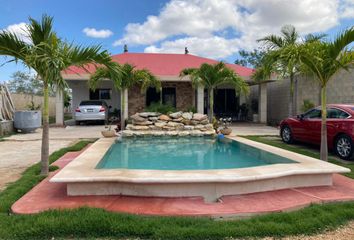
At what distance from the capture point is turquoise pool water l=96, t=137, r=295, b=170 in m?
6.50

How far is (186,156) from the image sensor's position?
7805 millimetres

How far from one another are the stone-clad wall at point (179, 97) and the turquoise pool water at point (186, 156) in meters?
10.9

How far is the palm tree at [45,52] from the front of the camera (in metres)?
5.46

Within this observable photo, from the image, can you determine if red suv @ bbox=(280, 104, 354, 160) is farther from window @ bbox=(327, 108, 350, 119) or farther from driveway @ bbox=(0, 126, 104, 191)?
driveway @ bbox=(0, 126, 104, 191)

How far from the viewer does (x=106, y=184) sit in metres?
4.47

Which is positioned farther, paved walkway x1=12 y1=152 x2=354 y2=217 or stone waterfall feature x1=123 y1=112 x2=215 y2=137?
stone waterfall feature x1=123 y1=112 x2=215 y2=137

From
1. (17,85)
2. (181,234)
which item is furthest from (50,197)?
(17,85)

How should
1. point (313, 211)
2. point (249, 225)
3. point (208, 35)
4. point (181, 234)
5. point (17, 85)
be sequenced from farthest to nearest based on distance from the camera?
point (17, 85) → point (208, 35) → point (313, 211) → point (249, 225) → point (181, 234)

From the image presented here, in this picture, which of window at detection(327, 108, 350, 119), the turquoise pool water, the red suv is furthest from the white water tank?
window at detection(327, 108, 350, 119)

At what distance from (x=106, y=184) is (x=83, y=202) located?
0.42m

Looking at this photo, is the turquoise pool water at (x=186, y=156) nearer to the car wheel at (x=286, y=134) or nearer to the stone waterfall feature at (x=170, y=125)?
the stone waterfall feature at (x=170, y=125)

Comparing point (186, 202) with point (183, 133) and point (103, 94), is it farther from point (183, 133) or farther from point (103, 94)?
point (103, 94)

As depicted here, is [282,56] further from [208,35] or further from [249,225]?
[208,35]

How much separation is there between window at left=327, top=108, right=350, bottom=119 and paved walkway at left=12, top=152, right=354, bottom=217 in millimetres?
3852
